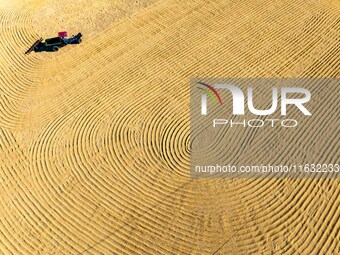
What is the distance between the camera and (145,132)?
41.8ft

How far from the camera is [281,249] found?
32.3 ft

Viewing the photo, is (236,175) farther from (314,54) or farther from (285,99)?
(314,54)

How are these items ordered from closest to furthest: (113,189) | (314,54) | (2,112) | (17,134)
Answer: (113,189)
(17,134)
(2,112)
(314,54)

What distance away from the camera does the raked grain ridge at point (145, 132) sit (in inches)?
405

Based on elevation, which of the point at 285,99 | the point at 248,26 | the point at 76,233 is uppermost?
the point at 248,26

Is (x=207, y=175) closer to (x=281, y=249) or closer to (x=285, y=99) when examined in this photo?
(x=281, y=249)

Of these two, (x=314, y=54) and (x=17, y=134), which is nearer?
(x=17, y=134)

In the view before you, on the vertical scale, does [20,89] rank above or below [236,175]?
above

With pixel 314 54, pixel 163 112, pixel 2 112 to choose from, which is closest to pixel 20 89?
pixel 2 112

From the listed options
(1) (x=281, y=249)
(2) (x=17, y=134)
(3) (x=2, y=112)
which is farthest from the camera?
(3) (x=2, y=112)

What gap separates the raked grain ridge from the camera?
10297 millimetres

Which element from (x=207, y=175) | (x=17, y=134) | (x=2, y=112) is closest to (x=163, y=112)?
(x=207, y=175)

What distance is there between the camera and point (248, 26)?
54.1 ft

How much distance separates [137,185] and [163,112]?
133 inches
